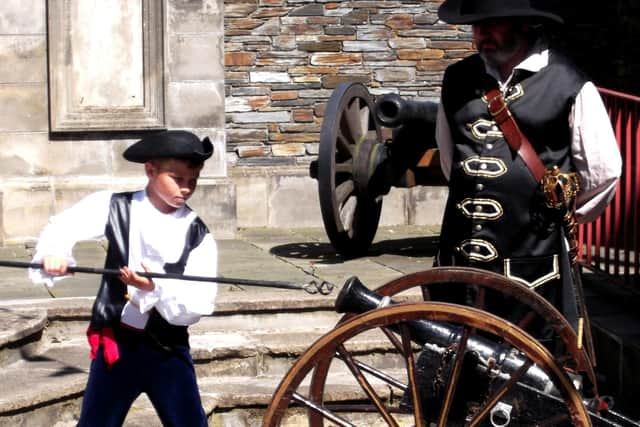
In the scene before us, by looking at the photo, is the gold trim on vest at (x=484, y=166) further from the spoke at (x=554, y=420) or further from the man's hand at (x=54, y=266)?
the man's hand at (x=54, y=266)

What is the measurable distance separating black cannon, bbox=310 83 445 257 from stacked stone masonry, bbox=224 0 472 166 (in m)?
1.90

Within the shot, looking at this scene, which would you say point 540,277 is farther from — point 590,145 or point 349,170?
point 349,170

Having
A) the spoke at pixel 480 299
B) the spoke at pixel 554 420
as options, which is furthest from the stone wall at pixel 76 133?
the spoke at pixel 554 420

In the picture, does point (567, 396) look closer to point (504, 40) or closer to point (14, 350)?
point (504, 40)

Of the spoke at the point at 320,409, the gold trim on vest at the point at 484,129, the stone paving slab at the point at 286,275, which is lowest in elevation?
the stone paving slab at the point at 286,275

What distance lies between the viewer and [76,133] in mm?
9531

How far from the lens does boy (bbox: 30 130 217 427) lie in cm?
431

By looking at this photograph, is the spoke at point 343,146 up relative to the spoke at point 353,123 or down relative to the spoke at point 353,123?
down

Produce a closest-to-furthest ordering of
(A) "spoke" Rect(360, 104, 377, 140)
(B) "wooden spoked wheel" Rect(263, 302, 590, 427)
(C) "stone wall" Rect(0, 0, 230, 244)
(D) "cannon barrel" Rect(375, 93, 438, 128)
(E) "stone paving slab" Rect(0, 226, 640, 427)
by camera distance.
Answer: (B) "wooden spoked wheel" Rect(263, 302, 590, 427) → (E) "stone paving slab" Rect(0, 226, 640, 427) → (D) "cannon barrel" Rect(375, 93, 438, 128) → (A) "spoke" Rect(360, 104, 377, 140) → (C) "stone wall" Rect(0, 0, 230, 244)

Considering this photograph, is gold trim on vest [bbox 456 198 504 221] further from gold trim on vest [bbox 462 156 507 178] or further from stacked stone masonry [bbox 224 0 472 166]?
stacked stone masonry [bbox 224 0 472 166]

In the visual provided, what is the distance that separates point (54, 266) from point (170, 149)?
506mm

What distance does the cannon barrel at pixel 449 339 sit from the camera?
12.8 feet

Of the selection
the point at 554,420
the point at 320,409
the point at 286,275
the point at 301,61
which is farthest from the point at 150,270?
the point at 301,61

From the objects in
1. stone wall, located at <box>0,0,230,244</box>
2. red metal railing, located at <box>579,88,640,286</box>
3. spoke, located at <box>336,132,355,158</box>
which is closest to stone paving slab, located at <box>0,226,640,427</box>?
red metal railing, located at <box>579,88,640,286</box>
